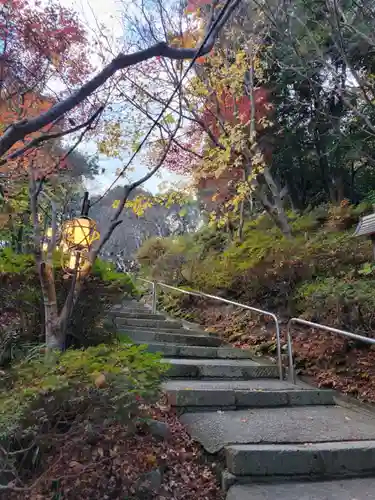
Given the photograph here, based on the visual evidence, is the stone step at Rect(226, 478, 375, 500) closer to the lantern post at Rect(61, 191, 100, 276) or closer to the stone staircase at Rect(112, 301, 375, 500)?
the stone staircase at Rect(112, 301, 375, 500)

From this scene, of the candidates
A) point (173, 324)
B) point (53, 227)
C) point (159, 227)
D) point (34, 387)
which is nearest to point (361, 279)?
point (173, 324)

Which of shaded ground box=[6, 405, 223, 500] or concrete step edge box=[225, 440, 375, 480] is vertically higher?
shaded ground box=[6, 405, 223, 500]

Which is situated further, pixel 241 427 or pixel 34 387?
pixel 241 427

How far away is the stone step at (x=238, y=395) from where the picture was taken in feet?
11.6

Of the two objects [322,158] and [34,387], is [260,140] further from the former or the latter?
[34,387]

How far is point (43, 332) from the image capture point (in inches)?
164

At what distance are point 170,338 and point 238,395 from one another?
93.2 inches

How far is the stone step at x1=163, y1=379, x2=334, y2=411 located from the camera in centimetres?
354

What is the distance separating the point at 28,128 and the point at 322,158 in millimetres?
9742

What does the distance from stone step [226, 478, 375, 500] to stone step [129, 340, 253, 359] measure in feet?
8.76

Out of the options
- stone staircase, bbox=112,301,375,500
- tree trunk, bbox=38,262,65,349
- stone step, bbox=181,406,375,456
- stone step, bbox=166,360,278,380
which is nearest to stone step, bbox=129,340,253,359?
stone staircase, bbox=112,301,375,500

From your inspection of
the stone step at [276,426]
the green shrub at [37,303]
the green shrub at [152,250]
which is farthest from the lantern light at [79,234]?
the green shrub at [152,250]

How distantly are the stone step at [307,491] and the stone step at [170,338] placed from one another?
10.5 ft

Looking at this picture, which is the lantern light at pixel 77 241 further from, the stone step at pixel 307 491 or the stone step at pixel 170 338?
the stone step at pixel 307 491
